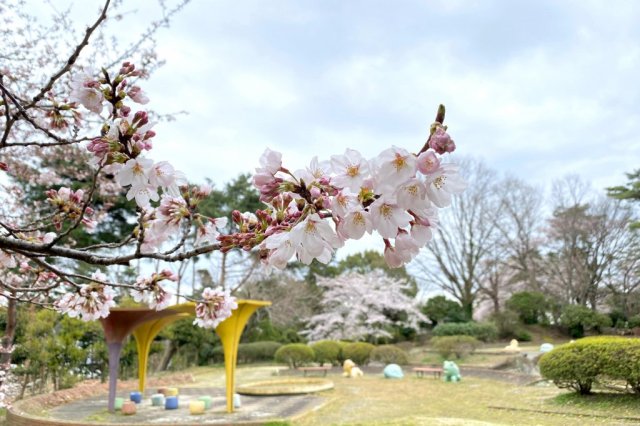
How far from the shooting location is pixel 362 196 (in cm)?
83

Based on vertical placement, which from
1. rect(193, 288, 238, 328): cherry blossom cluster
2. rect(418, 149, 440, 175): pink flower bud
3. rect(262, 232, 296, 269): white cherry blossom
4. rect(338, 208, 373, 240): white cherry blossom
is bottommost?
rect(193, 288, 238, 328): cherry blossom cluster

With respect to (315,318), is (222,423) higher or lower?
lower

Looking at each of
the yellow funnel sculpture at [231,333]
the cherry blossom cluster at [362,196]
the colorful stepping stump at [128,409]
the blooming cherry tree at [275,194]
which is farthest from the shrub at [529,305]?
the cherry blossom cluster at [362,196]

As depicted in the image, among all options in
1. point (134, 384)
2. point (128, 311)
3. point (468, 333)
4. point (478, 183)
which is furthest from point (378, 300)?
point (128, 311)

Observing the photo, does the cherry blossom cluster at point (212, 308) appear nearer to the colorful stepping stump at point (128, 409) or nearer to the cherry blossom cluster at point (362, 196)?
the cherry blossom cluster at point (362, 196)

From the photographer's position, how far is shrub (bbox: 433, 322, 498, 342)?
17.4 m

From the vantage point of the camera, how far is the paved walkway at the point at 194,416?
21.6 feet

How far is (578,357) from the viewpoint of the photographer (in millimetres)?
7004

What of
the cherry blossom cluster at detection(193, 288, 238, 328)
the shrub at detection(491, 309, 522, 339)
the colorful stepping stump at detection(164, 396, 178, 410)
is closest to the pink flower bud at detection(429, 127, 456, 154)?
the cherry blossom cluster at detection(193, 288, 238, 328)

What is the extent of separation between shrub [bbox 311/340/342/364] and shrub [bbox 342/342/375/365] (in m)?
0.23

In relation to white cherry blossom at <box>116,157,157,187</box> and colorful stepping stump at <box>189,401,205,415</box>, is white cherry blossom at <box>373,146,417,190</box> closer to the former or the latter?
white cherry blossom at <box>116,157,157,187</box>

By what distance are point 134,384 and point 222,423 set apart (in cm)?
619

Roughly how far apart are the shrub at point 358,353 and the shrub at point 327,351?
23cm

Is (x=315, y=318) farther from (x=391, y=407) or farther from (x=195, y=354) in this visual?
(x=391, y=407)
